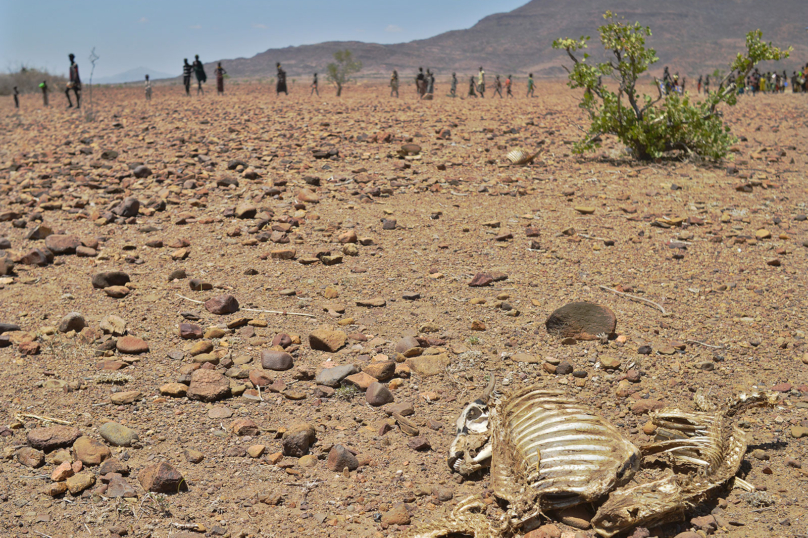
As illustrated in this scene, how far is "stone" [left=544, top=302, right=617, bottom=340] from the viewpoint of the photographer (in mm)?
3844

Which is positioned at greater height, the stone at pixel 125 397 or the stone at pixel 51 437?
the stone at pixel 125 397

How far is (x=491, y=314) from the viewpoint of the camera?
13.8ft

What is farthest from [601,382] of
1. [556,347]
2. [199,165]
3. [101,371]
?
[199,165]

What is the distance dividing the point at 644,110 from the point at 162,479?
815 centimetres

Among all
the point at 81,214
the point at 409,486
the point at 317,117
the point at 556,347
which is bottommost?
the point at 409,486

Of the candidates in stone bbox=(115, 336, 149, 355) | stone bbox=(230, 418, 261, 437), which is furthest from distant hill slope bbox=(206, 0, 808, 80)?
stone bbox=(230, 418, 261, 437)

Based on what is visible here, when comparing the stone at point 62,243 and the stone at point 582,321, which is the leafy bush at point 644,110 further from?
the stone at point 62,243

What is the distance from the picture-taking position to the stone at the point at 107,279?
4.77 m

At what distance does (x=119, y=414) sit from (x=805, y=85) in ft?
110

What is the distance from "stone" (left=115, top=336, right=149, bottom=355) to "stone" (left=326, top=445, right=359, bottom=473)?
5.38 ft

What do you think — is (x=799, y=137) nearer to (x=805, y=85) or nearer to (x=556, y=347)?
(x=556, y=347)

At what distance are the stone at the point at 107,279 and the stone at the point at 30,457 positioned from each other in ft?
6.85

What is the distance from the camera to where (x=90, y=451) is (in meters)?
2.84

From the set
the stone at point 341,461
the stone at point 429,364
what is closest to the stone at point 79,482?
the stone at point 341,461
